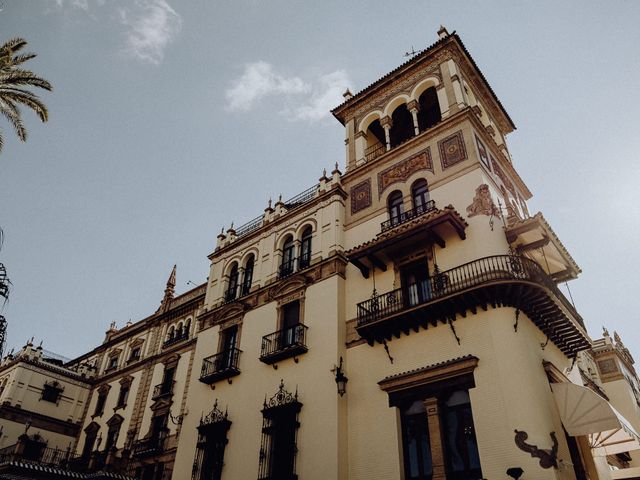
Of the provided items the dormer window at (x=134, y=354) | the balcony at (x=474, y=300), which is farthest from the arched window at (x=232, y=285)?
the dormer window at (x=134, y=354)

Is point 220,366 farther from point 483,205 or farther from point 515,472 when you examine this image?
point 515,472

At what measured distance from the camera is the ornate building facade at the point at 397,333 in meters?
13.6

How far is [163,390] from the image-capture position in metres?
26.2

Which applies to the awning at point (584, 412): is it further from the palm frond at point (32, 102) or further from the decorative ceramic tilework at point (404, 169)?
the palm frond at point (32, 102)

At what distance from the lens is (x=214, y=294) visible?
24.0 m

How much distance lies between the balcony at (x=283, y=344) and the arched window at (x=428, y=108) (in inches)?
447

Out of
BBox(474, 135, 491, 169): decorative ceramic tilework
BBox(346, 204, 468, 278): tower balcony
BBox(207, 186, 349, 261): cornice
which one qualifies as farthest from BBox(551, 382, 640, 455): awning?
BBox(207, 186, 349, 261): cornice

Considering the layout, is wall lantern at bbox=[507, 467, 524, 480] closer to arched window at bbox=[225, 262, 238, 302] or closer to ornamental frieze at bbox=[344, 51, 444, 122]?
arched window at bbox=[225, 262, 238, 302]

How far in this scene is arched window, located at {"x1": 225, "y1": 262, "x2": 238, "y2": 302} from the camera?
23.4 m

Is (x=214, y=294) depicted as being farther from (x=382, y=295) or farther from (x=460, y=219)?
(x=460, y=219)

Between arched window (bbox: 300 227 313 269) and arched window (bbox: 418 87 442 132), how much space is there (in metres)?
7.35

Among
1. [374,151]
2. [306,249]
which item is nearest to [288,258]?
[306,249]

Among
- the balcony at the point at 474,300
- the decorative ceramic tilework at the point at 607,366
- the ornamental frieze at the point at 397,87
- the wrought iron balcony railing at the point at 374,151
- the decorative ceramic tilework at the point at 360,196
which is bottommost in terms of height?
the balcony at the point at 474,300

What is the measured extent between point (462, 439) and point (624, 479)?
8836 mm
